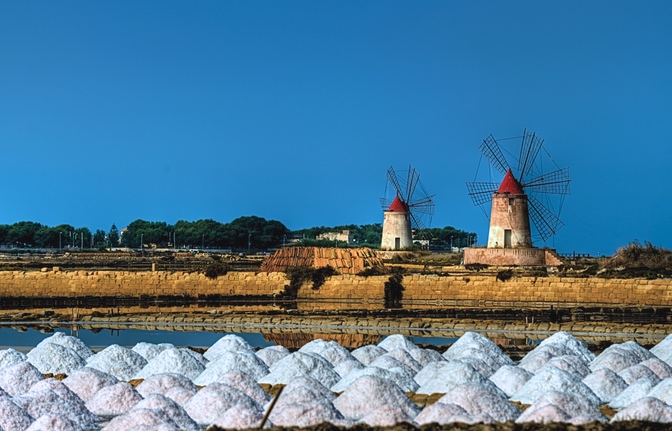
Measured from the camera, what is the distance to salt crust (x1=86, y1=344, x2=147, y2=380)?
41.3 ft

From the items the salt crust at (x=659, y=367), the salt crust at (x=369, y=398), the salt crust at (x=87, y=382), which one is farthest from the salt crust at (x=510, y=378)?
the salt crust at (x=87, y=382)

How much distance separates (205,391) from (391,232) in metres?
33.0

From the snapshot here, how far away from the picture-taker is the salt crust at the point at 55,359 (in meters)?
12.8

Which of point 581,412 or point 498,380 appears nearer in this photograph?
point 581,412

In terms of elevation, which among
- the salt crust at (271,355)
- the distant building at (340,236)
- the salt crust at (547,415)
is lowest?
the salt crust at (547,415)

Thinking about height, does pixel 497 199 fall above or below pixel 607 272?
above

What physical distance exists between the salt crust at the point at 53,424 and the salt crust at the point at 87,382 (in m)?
1.97

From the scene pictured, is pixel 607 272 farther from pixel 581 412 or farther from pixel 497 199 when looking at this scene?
pixel 581 412

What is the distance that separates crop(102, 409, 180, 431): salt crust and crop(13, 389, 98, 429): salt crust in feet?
2.57

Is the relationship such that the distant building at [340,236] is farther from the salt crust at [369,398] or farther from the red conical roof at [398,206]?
the salt crust at [369,398]

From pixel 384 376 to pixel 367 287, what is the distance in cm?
1521

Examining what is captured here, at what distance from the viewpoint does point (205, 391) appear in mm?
9570

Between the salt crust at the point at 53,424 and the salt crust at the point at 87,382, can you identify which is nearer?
the salt crust at the point at 53,424

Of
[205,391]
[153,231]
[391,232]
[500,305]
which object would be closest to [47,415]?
[205,391]
